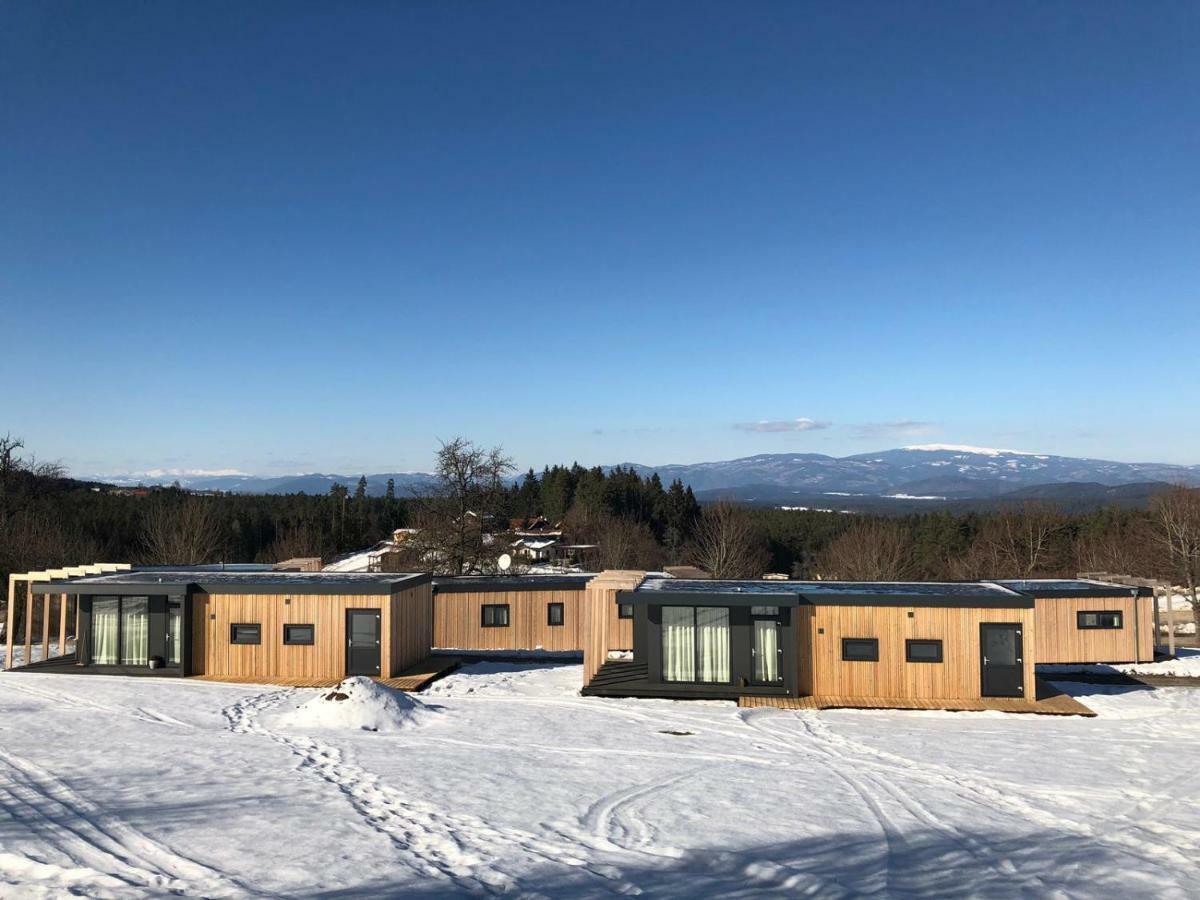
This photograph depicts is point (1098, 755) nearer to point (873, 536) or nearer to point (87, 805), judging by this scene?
point (87, 805)

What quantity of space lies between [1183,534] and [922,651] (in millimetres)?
23272

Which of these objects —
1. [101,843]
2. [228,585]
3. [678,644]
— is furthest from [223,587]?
[101,843]

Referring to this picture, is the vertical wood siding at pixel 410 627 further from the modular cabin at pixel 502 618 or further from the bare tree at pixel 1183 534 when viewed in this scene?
the bare tree at pixel 1183 534

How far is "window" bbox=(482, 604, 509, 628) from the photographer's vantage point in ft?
73.9

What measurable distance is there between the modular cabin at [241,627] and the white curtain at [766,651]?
767 cm

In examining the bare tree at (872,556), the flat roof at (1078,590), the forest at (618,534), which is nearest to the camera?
the flat roof at (1078,590)

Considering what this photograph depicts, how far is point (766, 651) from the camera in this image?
1705cm

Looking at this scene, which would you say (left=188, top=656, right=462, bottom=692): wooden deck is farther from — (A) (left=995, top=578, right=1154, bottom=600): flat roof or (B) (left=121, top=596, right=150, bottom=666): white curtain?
(A) (left=995, top=578, right=1154, bottom=600): flat roof

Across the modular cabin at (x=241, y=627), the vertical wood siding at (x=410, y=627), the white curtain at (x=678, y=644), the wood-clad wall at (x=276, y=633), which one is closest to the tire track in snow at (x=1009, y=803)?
the white curtain at (x=678, y=644)

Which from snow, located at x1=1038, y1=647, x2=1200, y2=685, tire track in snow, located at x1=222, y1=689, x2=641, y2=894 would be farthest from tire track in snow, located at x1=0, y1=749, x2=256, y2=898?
snow, located at x1=1038, y1=647, x2=1200, y2=685

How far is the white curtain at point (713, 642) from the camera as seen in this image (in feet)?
56.4

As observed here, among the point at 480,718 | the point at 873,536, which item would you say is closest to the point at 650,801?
the point at 480,718

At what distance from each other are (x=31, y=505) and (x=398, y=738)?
34.6 meters

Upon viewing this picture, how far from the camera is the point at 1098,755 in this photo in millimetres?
12750
